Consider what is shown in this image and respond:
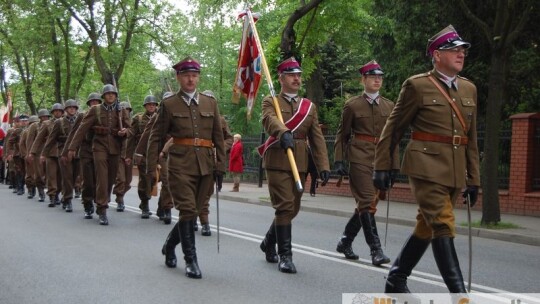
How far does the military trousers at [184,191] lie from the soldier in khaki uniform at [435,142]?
227 cm

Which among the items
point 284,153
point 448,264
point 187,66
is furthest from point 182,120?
point 448,264

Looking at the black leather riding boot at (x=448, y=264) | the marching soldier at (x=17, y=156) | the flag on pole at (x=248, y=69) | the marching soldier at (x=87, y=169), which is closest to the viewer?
the black leather riding boot at (x=448, y=264)

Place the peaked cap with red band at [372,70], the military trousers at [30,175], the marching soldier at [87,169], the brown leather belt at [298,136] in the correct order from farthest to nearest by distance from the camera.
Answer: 1. the military trousers at [30,175]
2. the marching soldier at [87,169]
3. the peaked cap with red band at [372,70]
4. the brown leather belt at [298,136]

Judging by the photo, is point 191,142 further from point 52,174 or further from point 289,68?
point 52,174

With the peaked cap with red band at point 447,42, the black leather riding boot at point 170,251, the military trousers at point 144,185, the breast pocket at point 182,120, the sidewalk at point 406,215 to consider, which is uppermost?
the peaked cap with red band at point 447,42

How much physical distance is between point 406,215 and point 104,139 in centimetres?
609

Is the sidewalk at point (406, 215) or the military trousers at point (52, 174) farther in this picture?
the military trousers at point (52, 174)

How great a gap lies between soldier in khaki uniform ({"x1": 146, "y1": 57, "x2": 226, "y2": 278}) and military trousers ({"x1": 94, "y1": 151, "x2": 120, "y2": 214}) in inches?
186

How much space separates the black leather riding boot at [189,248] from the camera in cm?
722

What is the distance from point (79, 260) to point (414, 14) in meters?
13.8

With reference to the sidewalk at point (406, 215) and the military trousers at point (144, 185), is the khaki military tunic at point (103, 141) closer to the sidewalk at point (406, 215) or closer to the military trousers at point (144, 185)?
the military trousers at point (144, 185)

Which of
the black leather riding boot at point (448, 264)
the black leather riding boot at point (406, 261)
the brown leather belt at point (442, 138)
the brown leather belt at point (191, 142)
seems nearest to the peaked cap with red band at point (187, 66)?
the brown leather belt at point (191, 142)

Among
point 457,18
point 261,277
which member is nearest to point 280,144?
point 261,277

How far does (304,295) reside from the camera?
6.36 metres
